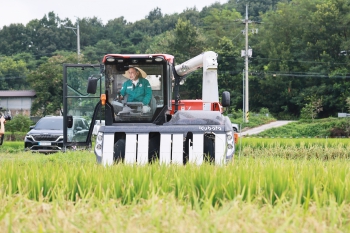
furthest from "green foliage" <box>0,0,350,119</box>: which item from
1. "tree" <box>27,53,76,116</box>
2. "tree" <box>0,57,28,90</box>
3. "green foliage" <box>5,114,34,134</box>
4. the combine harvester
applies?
the combine harvester

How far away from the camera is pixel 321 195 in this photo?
5.83 metres

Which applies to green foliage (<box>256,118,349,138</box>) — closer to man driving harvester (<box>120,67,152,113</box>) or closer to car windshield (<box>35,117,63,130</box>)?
car windshield (<box>35,117,63,130</box>)

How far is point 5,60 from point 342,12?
1963 inches

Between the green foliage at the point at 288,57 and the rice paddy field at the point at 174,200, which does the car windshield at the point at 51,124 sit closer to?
the rice paddy field at the point at 174,200

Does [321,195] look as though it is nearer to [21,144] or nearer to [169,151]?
[169,151]

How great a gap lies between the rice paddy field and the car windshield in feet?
60.8

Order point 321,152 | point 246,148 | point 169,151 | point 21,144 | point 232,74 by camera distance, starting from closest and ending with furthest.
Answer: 1. point 169,151
2. point 321,152
3. point 246,148
4. point 21,144
5. point 232,74

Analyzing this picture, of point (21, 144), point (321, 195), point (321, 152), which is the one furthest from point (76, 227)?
point (21, 144)

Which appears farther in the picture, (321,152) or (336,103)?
(336,103)

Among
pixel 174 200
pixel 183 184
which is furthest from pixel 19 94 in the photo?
pixel 174 200

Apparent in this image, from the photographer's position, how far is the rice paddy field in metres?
4.59

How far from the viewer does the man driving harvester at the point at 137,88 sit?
42.3ft

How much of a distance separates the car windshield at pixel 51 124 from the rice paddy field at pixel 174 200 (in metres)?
18.5

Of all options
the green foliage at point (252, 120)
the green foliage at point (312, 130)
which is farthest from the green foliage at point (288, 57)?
the green foliage at point (312, 130)
